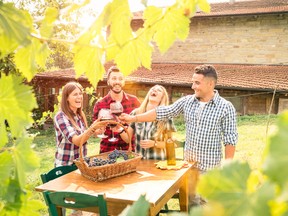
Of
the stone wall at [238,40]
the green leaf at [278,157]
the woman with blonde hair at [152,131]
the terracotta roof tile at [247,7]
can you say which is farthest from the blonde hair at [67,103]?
the stone wall at [238,40]

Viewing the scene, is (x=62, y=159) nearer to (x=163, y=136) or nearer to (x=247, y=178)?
(x=163, y=136)

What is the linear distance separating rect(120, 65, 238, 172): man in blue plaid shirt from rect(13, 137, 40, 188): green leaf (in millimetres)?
3113

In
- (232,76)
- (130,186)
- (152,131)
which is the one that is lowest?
(130,186)

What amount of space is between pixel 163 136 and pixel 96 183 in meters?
1.23

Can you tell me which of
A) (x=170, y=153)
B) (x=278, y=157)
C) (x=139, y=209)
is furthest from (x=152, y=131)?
(x=278, y=157)

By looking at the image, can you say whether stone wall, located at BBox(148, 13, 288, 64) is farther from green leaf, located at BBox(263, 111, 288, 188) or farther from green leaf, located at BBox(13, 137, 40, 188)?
green leaf, located at BBox(263, 111, 288, 188)

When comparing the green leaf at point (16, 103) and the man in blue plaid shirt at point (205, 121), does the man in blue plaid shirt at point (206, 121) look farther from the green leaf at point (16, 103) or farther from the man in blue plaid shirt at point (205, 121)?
the green leaf at point (16, 103)

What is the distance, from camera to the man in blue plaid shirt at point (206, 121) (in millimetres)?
3576

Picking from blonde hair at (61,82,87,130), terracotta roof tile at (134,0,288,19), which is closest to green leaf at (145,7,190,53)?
blonde hair at (61,82,87,130)

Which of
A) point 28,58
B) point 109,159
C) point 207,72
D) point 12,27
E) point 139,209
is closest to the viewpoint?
point 139,209

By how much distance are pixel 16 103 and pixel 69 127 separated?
327 centimetres

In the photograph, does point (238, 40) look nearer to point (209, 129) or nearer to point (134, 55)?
point (209, 129)

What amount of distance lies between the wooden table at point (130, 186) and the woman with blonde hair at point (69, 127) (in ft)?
1.63

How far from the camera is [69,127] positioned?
370cm
